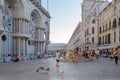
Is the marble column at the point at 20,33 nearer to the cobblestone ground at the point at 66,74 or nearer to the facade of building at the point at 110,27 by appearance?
the facade of building at the point at 110,27

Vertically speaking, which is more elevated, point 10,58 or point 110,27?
point 110,27

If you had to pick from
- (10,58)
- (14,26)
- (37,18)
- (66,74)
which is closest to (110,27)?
(37,18)

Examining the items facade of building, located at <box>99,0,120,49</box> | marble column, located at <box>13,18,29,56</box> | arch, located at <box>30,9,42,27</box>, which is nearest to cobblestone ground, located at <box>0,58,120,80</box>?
marble column, located at <box>13,18,29,56</box>

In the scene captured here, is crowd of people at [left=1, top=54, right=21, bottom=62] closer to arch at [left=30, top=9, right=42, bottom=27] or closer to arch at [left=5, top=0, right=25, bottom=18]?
arch at [left=5, top=0, right=25, bottom=18]

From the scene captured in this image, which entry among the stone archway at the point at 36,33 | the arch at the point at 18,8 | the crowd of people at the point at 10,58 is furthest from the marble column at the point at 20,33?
the stone archway at the point at 36,33

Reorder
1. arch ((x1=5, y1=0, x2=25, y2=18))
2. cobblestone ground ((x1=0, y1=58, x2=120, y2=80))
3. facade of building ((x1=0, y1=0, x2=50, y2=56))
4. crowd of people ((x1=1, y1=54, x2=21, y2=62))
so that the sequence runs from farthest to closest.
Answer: arch ((x1=5, y1=0, x2=25, y2=18)), facade of building ((x1=0, y1=0, x2=50, y2=56)), crowd of people ((x1=1, y1=54, x2=21, y2=62)), cobblestone ground ((x1=0, y1=58, x2=120, y2=80))

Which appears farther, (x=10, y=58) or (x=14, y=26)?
(x=14, y=26)

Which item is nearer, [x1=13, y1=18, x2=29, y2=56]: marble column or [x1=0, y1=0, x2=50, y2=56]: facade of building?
[x1=0, y1=0, x2=50, y2=56]: facade of building

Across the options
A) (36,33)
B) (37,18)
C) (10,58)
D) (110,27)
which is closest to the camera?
(10,58)

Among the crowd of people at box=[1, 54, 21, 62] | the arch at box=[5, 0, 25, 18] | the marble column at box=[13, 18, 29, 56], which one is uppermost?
the arch at box=[5, 0, 25, 18]

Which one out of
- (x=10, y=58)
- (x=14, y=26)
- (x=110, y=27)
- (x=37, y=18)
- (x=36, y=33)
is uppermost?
(x=37, y=18)

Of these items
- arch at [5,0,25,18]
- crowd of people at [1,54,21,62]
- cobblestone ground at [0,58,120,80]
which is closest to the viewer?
cobblestone ground at [0,58,120,80]

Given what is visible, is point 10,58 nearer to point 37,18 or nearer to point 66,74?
point 37,18

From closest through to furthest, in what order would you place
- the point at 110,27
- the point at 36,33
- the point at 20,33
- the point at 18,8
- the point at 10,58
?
the point at 10,58
the point at 18,8
the point at 20,33
the point at 110,27
the point at 36,33
